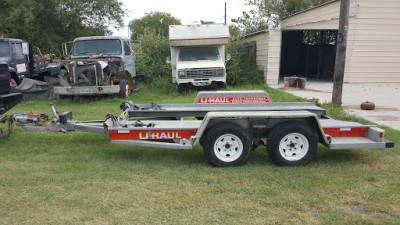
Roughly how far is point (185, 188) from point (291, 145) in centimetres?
166

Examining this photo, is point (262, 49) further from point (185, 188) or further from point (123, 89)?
point (185, 188)

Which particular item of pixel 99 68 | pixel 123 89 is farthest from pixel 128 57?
pixel 99 68

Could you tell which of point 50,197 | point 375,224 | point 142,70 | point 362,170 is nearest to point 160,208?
point 50,197

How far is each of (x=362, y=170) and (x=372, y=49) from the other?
12312mm

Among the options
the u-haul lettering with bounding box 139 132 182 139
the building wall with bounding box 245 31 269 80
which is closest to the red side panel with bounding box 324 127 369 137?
the u-haul lettering with bounding box 139 132 182 139

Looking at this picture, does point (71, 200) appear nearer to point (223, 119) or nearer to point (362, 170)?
point (223, 119)

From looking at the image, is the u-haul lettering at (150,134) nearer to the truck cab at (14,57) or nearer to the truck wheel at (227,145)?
the truck wheel at (227,145)

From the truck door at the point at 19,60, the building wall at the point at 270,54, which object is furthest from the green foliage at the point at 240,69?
the truck door at the point at 19,60

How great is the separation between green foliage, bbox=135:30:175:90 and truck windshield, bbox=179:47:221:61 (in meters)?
1.63

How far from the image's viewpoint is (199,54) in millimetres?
13445

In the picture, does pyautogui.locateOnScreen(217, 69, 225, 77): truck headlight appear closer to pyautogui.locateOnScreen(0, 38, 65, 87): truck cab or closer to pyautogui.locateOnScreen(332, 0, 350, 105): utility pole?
pyautogui.locateOnScreen(332, 0, 350, 105): utility pole

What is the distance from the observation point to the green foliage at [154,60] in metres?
15.6

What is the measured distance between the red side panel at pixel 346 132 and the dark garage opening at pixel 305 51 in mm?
16378

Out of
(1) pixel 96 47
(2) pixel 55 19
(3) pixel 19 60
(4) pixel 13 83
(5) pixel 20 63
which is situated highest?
(2) pixel 55 19
